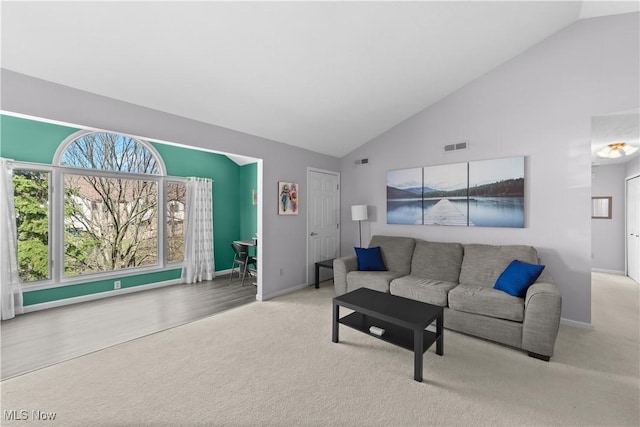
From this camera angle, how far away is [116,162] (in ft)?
14.6

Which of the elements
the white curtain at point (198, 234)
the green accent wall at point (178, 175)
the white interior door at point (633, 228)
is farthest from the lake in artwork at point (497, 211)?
the white curtain at point (198, 234)

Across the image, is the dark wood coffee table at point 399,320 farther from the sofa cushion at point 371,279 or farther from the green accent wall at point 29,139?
the green accent wall at point 29,139

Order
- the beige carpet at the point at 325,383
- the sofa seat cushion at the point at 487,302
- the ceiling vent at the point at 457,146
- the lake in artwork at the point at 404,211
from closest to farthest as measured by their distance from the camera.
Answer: the beige carpet at the point at 325,383 < the sofa seat cushion at the point at 487,302 < the ceiling vent at the point at 457,146 < the lake in artwork at the point at 404,211

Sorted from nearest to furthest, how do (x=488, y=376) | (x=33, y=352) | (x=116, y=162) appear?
1. (x=488, y=376)
2. (x=33, y=352)
3. (x=116, y=162)

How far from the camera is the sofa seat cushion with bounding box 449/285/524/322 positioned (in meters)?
2.65

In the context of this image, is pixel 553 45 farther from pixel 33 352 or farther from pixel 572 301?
pixel 33 352

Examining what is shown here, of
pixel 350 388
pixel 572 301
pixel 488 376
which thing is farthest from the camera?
pixel 572 301

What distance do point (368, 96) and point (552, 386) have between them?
143 inches

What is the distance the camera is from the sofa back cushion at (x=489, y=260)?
330 centimetres

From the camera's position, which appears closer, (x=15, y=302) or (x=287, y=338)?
(x=287, y=338)

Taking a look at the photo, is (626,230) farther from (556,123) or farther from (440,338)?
(440,338)

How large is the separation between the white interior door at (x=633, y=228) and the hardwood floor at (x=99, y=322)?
684cm

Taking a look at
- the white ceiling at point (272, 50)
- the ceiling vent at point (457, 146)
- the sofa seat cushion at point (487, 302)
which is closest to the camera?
the white ceiling at point (272, 50)

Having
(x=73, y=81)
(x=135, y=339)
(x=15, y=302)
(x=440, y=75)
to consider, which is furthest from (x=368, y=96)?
(x=15, y=302)
